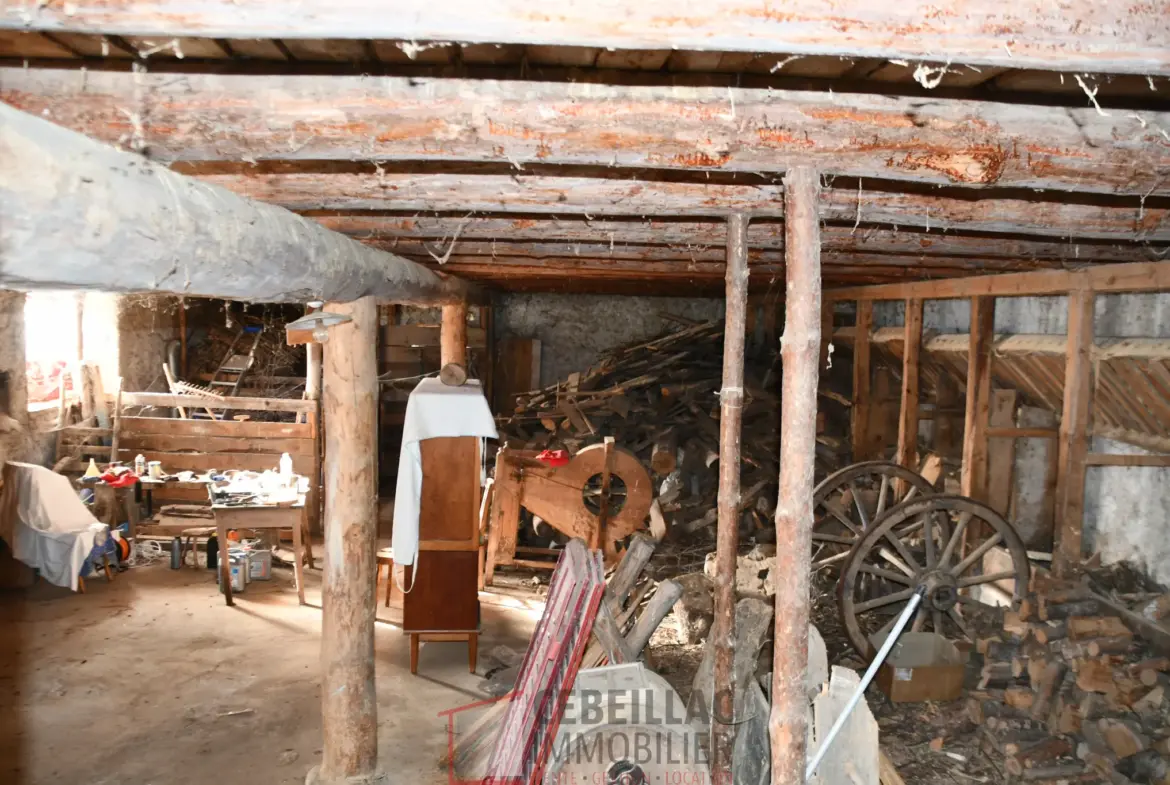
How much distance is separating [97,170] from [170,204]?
0.95 feet

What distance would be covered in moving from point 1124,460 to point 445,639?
5101mm

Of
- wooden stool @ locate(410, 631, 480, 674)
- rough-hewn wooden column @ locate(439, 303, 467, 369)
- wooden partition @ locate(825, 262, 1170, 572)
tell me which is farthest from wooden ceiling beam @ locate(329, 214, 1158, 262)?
wooden stool @ locate(410, 631, 480, 674)

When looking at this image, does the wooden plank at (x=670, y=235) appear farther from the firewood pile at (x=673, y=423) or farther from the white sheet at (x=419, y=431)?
the firewood pile at (x=673, y=423)

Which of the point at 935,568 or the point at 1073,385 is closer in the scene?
the point at 1073,385

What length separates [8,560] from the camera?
7746mm

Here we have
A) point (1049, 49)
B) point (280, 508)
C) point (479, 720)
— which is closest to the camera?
point (1049, 49)

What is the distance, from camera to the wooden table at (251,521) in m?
7.51

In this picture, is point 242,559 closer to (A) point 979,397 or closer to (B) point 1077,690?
(A) point 979,397

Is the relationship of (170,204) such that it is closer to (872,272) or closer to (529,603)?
(872,272)

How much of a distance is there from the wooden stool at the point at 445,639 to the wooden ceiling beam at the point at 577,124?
4637 mm

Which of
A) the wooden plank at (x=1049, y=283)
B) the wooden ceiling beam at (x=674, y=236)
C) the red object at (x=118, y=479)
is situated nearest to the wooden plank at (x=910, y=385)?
the wooden plank at (x=1049, y=283)

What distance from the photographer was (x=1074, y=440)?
17.3ft

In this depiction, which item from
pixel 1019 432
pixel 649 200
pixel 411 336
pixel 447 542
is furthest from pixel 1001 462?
pixel 411 336

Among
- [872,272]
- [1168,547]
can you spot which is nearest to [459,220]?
[872,272]
